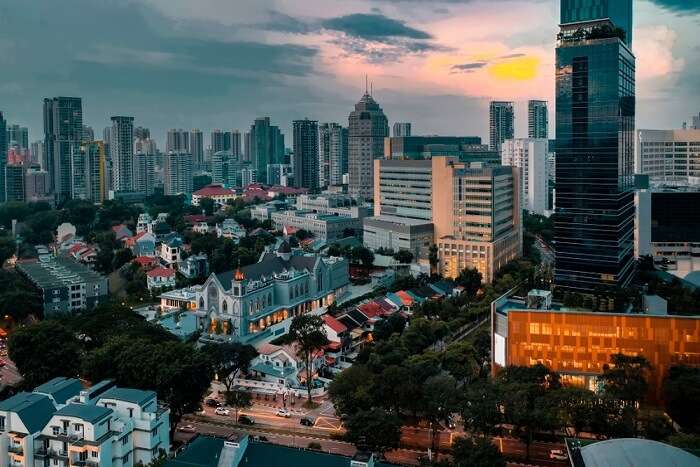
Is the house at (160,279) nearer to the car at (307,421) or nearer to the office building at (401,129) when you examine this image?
the car at (307,421)

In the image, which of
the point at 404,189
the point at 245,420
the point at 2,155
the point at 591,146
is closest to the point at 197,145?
the point at 2,155

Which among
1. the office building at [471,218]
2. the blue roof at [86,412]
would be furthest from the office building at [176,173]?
the blue roof at [86,412]

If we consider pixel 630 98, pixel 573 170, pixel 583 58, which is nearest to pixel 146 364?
pixel 573 170

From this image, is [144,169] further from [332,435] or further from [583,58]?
[332,435]

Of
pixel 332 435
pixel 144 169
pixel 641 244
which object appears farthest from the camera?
pixel 144 169

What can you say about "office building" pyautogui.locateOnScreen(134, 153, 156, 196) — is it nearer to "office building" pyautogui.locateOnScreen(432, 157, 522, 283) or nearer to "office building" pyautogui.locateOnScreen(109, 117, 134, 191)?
"office building" pyautogui.locateOnScreen(109, 117, 134, 191)

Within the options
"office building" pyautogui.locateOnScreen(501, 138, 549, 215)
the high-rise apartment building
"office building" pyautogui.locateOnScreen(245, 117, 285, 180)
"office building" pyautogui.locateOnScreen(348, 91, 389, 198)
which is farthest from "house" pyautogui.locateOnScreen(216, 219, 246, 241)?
"office building" pyautogui.locateOnScreen(245, 117, 285, 180)
